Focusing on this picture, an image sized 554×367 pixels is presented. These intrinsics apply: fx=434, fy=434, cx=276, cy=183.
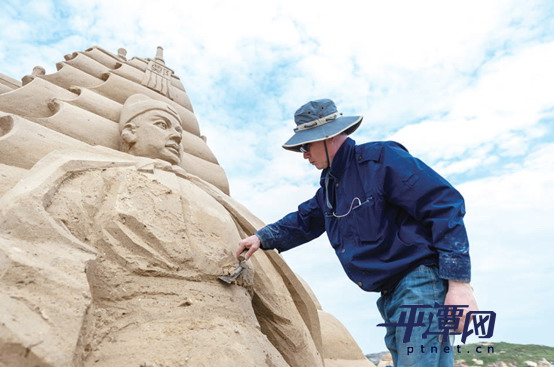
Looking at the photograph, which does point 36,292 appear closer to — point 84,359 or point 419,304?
point 84,359

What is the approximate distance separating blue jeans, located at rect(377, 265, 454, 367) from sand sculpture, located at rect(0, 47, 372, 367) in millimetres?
653

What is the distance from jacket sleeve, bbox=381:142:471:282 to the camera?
5.76 feet

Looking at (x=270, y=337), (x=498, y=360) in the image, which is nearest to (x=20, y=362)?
(x=270, y=337)

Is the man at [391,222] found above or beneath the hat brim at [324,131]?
beneath

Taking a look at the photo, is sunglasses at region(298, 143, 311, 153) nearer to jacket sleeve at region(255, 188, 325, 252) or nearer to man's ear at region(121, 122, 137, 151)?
jacket sleeve at region(255, 188, 325, 252)

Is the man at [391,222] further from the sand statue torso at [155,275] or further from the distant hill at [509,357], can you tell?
the distant hill at [509,357]

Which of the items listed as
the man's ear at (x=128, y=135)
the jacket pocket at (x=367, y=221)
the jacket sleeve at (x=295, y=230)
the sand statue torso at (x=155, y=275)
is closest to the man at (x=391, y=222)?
the jacket pocket at (x=367, y=221)

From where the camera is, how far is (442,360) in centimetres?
179

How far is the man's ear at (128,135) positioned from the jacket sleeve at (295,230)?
77.6 inches

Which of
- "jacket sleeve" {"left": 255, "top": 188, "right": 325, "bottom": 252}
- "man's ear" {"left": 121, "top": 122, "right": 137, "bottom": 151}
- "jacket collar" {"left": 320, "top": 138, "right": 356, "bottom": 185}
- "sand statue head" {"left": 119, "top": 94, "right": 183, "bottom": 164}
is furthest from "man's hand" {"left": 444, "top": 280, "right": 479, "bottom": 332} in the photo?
"man's ear" {"left": 121, "top": 122, "right": 137, "bottom": 151}

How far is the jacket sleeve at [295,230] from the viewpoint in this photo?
2.67 m

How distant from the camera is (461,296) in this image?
173cm

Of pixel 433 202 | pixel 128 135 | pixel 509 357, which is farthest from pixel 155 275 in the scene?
pixel 509 357

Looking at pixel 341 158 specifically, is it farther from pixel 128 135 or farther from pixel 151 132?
pixel 128 135
